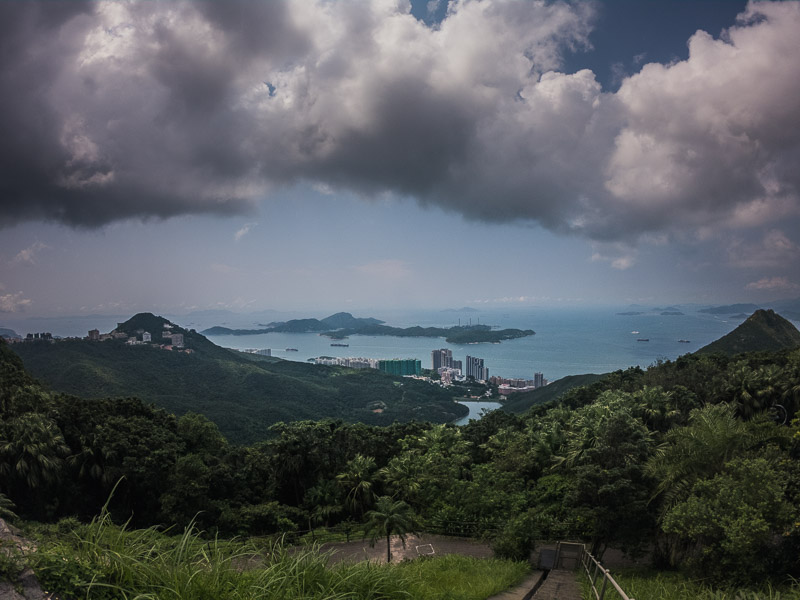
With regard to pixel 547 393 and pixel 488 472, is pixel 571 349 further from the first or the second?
pixel 488 472

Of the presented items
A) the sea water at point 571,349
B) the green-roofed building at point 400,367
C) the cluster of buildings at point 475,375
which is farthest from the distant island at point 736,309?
the green-roofed building at point 400,367

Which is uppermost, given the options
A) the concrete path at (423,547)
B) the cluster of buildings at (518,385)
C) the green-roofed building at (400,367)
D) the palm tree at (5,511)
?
the palm tree at (5,511)

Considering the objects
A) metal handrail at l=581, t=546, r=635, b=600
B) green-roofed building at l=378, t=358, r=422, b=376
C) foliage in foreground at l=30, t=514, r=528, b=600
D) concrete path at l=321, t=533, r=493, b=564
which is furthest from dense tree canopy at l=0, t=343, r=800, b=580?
green-roofed building at l=378, t=358, r=422, b=376

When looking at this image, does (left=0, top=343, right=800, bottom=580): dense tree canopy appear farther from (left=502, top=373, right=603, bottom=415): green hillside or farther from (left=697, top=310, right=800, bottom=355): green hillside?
(left=502, top=373, right=603, bottom=415): green hillside

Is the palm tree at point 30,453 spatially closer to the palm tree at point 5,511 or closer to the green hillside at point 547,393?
the palm tree at point 5,511

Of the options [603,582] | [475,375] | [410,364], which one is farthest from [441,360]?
[603,582]
